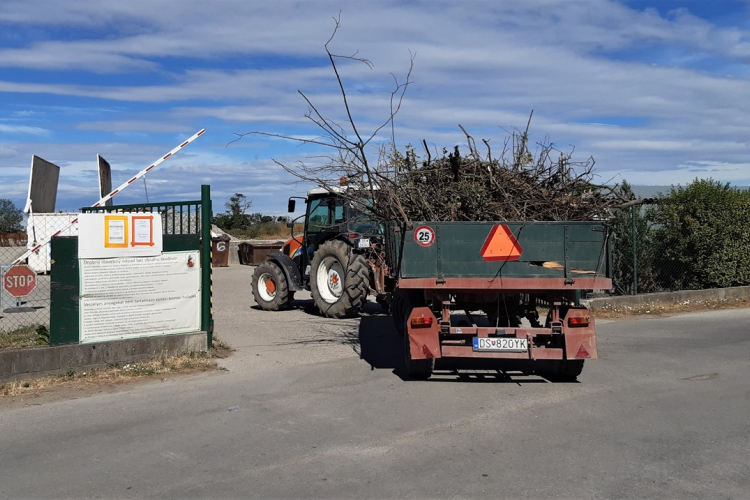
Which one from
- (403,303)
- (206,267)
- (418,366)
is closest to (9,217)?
(206,267)

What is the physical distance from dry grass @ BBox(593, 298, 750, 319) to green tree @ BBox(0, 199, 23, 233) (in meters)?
37.6

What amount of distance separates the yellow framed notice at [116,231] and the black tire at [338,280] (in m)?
4.97

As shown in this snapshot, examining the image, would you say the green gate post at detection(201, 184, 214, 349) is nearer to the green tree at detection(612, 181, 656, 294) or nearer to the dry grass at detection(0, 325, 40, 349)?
the dry grass at detection(0, 325, 40, 349)

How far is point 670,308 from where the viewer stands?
50.6ft

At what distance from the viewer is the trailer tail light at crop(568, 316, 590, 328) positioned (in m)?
7.89

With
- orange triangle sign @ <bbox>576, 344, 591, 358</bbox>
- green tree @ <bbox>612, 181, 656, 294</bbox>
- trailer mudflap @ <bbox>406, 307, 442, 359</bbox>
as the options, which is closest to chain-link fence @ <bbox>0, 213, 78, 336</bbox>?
trailer mudflap @ <bbox>406, 307, 442, 359</bbox>

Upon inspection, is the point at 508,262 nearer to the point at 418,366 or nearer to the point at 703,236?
the point at 418,366

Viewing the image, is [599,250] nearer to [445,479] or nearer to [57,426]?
[445,479]

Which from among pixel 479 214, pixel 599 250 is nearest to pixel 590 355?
pixel 599 250

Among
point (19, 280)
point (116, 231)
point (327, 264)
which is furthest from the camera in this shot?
point (327, 264)

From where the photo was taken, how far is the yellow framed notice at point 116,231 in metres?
8.91

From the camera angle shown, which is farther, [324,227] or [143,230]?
[324,227]

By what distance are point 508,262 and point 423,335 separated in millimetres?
1230

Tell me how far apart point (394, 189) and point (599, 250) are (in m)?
2.58
